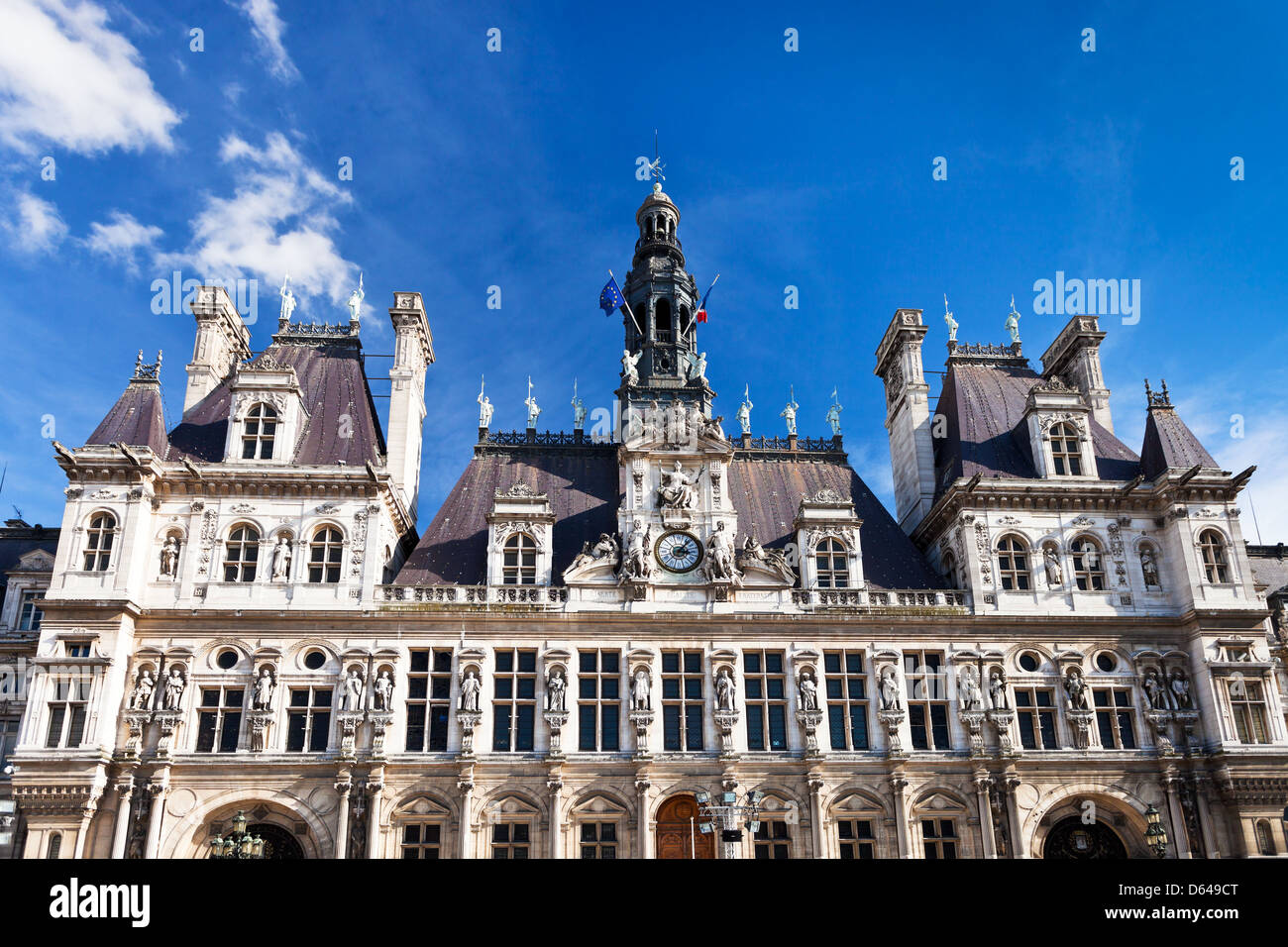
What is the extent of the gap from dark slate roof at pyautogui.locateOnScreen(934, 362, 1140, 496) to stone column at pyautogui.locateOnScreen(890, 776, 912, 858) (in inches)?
495

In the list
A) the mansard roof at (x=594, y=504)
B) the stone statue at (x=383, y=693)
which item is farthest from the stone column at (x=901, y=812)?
the stone statue at (x=383, y=693)

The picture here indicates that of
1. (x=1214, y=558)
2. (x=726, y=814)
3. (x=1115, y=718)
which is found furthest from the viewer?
(x=1214, y=558)

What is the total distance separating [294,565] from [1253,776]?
1380 inches

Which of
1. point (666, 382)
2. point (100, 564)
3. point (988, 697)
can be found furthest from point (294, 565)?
point (988, 697)

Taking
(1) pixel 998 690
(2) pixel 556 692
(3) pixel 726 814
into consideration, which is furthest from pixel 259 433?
(1) pixel 998 690

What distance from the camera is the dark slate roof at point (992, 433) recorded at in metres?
42.7

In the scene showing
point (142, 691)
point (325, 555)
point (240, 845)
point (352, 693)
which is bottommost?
point (240, 845)

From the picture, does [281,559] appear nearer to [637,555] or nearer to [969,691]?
[637,555]

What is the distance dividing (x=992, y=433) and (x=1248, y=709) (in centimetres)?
1448

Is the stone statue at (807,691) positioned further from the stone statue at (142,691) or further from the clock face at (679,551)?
the stone statue at (142,691)

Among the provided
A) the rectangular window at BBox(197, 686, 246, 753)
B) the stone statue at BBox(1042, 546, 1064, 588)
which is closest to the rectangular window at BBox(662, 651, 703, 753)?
the stone statue at BBox(1042, 546, 1064, 588)

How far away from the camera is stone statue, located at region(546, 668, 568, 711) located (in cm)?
3553

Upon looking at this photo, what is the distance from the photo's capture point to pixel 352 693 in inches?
1391

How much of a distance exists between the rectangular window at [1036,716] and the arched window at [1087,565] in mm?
4805
